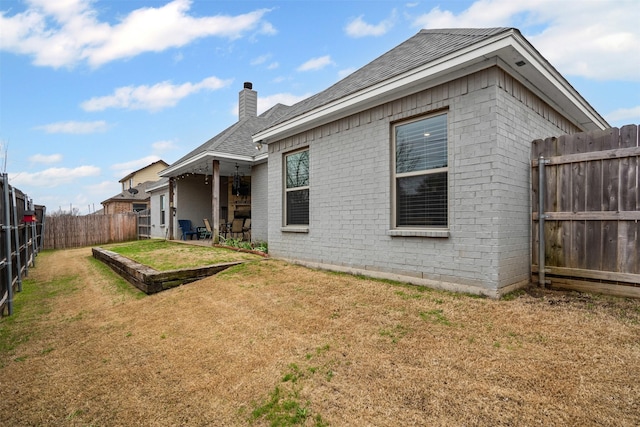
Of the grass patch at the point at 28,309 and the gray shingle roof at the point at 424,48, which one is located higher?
the gray shingle roof at the point at 424,48

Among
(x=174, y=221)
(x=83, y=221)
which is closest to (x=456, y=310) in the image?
(x=174, y=221)

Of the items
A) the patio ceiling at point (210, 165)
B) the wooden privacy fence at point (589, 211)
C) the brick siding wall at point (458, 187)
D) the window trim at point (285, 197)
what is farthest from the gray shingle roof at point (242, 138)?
the wooden privacy fence at point (589, 211)

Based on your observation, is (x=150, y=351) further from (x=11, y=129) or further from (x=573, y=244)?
(x=11, y=129)

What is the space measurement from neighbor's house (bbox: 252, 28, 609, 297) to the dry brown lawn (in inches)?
24.0

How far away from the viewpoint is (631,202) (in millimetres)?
3871

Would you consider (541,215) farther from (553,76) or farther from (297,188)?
(297,188)

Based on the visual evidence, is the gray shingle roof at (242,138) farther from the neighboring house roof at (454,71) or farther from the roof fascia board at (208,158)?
the neighboring house roof at (454,71)

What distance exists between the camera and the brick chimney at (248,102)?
14023 millimetres

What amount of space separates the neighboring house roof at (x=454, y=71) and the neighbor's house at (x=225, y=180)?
4.24 m

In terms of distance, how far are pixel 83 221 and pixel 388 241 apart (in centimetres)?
1727

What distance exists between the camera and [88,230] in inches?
639

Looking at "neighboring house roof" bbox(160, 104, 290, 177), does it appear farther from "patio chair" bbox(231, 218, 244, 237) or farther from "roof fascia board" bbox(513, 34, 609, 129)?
"roof fascia board" bbox(513, 34, 609, 129)

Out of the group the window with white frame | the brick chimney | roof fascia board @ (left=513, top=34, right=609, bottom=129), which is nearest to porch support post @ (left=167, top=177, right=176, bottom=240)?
the window with white frame

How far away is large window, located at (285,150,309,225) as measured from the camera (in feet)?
22.8
